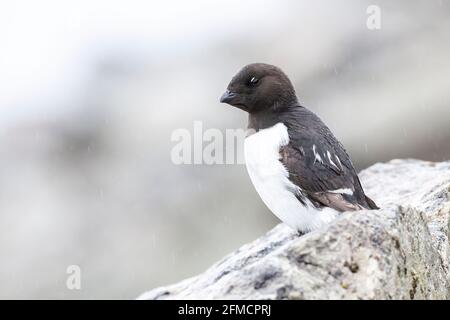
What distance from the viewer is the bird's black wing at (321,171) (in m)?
6.56

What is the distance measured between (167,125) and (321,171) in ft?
31.1

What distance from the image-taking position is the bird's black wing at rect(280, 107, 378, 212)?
6.56m

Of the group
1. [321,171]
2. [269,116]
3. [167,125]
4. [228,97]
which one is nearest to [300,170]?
[321,171]

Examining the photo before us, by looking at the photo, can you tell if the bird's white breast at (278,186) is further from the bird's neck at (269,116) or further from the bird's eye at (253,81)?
the bird's eye at (253,81)

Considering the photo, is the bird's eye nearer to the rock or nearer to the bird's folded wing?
the bird's folded wing

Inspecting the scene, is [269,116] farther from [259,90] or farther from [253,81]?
[253,81]

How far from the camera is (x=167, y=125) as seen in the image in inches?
628

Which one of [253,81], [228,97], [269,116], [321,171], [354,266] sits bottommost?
[354,266]

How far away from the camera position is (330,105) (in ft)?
50.3

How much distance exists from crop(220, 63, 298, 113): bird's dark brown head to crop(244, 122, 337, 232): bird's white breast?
0.50 meters

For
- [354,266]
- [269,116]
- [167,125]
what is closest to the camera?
[354,266]

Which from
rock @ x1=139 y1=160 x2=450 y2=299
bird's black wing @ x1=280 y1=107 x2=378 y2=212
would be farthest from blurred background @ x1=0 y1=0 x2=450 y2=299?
rock @ x1=139 y1=160 x2=450 y2=299

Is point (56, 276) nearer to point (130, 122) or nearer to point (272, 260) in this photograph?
point (130, 122)
